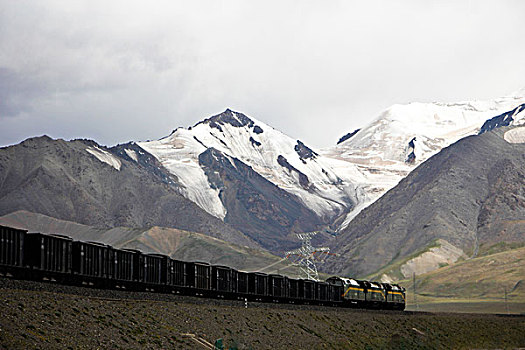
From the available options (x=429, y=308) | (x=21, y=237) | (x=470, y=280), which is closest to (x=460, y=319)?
(x=21, y=237)

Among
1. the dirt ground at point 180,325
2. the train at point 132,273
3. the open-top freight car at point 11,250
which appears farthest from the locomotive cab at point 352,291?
the open-top freight car at point 11,250

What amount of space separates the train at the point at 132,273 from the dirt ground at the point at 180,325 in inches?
45.4

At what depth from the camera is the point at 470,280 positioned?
198375 mm

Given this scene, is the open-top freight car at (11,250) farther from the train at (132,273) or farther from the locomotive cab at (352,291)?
the locomotive cab at (352,291)

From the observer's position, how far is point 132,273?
40812 mm

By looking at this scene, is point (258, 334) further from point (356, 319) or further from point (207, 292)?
point (356, 319)

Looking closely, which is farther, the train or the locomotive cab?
the locomotive cab

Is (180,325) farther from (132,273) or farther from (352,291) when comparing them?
(352,291)

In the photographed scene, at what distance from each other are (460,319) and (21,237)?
55563mm

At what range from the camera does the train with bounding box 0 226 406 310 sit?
31.5m

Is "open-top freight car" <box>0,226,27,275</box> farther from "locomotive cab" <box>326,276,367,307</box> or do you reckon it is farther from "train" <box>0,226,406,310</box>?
"locomotive cab" <box>326,276,367,307</box>

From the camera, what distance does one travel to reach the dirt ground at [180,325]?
26.8 metres

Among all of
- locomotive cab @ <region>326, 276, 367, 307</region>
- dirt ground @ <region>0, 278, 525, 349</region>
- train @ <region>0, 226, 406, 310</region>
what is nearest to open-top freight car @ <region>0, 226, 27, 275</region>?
train @ <region>0, 226, 406, 310</region>

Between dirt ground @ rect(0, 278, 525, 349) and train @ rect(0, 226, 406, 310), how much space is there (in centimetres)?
115
